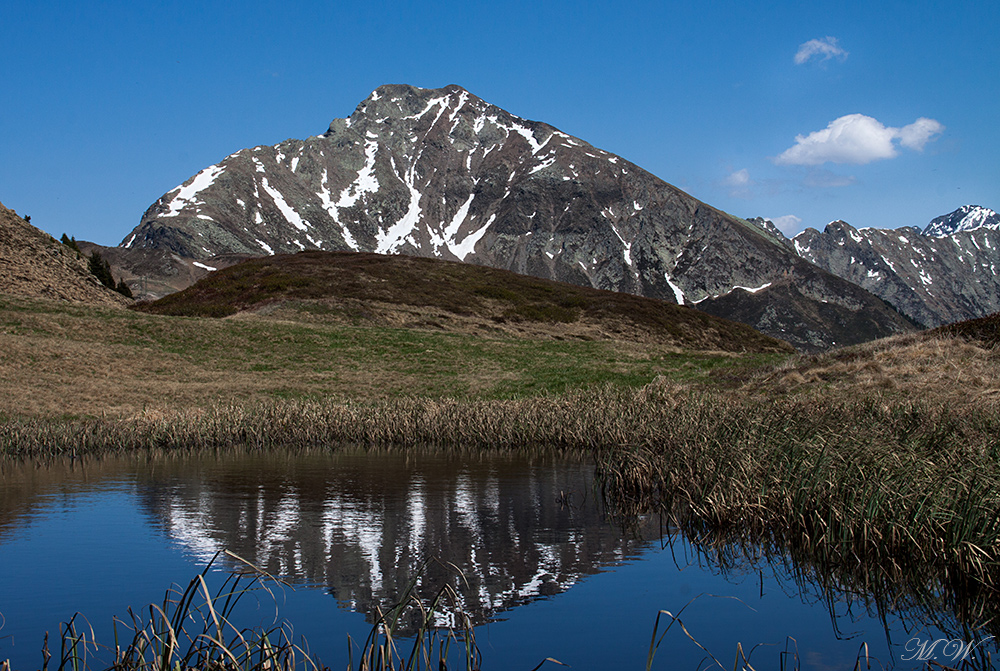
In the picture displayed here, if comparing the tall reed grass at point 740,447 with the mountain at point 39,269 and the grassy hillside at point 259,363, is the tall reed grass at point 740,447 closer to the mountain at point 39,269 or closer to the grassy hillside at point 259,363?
the grassy hillside at point 259,363

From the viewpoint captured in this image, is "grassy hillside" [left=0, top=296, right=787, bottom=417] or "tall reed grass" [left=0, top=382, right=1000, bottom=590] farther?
"grassy hillside" [left=0, top=296, right=787, bottom=417]

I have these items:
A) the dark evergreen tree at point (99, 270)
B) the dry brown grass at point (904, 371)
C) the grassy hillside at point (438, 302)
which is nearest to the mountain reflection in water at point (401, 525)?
the dry brown grass at point (904, 371)

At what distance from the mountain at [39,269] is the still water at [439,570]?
39786 millimetres

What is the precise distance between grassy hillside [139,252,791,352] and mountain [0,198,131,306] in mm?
7475

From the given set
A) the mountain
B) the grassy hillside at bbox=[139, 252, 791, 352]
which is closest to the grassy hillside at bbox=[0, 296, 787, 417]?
the mountain

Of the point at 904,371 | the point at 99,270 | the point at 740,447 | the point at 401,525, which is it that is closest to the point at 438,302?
the point at 99,270

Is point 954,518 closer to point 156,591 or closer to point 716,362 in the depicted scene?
point 156,591

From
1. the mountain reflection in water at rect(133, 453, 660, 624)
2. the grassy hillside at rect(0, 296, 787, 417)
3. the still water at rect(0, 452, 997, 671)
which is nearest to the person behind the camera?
the still water at rect(0, 452, 997, 671)

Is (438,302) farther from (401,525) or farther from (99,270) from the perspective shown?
(401,525)

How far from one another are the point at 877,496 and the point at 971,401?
11.1 meters

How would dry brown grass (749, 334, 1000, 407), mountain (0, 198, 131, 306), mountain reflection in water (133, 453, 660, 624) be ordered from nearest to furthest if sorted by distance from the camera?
mountain reflection in water (133, 453, 660, 624)
dry brown grass (749, 334, 1000, 407)
mountain (0, 198, 131, 306)

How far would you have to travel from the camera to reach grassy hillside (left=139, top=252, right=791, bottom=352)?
63281mm

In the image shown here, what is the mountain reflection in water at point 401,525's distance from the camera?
9.71 m

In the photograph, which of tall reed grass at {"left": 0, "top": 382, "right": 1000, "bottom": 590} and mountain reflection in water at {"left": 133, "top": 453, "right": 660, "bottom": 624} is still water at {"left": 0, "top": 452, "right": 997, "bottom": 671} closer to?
mountain reflection in water at {"left": 133, "top": 453, "right": 660, "bottom": 624}
